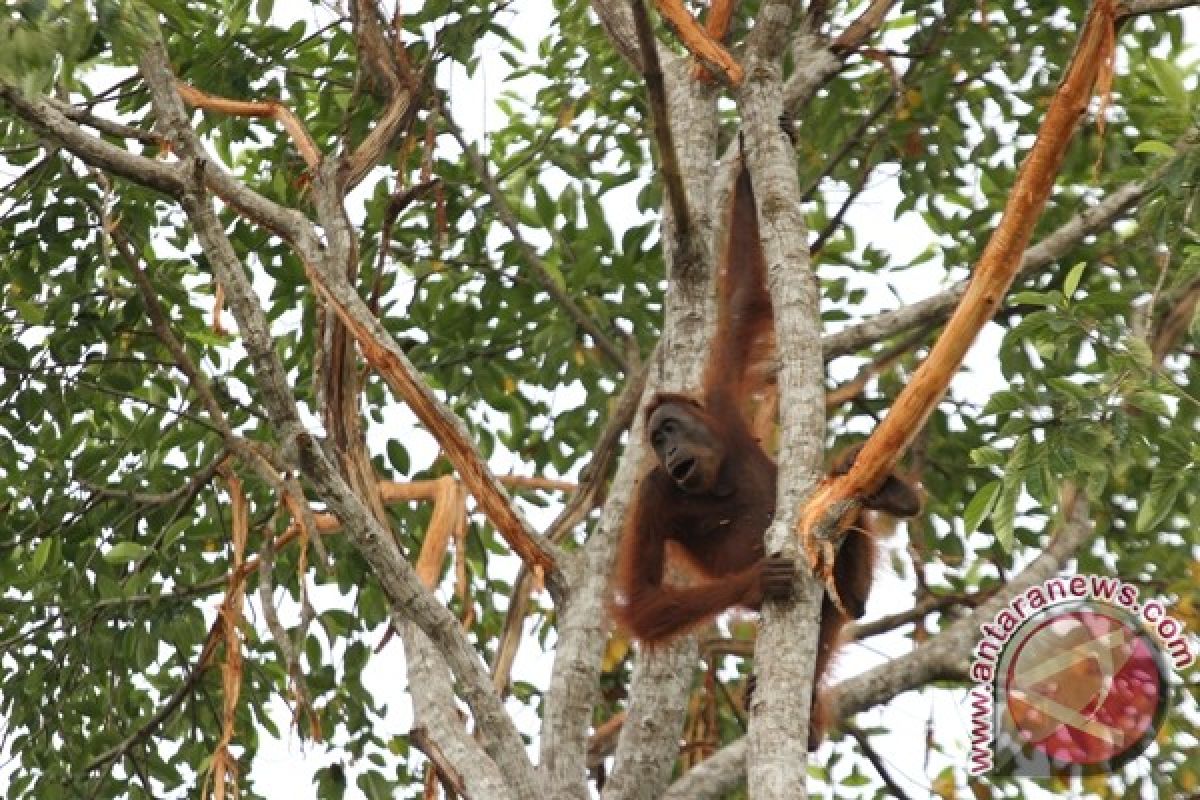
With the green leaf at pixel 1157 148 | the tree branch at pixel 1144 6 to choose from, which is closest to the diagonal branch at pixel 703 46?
the green leaf at pixel 1157 148

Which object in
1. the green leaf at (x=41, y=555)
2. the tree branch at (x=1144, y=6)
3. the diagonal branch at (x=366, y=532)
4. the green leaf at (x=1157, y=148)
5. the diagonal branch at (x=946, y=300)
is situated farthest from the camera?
the green leaf at (x=41, y=555)

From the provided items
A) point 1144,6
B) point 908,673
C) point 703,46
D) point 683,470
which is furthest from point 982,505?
point 683,470

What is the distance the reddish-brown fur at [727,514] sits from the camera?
5.38 metres

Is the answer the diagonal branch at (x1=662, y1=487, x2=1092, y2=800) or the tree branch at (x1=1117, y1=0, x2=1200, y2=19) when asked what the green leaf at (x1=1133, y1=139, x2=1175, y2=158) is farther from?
the diagonal branch at (x1=662, y1=487, x2=1092, y2=800)

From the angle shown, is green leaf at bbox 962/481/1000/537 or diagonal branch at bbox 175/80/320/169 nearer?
green leaf at bbox 962/481/1000/537

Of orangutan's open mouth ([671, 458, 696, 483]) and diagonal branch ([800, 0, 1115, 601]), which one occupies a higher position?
orangutan's open mouth ([671, 458, 696, 483])

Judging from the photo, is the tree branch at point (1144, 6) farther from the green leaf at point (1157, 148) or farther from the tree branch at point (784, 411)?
the tree branch at point (784, 411)

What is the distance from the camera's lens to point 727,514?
6.43m

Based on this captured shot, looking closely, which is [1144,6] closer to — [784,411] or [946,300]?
[784,411]

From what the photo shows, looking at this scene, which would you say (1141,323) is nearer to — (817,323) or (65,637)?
(817,323)

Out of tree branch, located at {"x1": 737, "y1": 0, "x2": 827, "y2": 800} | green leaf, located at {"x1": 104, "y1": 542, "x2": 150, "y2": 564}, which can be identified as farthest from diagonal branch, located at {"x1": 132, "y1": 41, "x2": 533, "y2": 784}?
green leaf, located at {"x1": 104, "y1": 542, "x2": 150, "y2": 564}

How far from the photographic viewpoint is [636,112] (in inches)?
297

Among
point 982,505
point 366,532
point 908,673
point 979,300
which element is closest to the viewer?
point 979,300

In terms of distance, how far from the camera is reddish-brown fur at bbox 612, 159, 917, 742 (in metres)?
5.38
